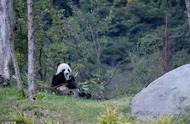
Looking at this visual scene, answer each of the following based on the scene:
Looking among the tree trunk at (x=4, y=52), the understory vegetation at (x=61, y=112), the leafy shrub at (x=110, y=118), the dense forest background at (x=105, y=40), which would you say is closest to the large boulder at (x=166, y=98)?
the understory vegetation at (x=61, y=112)

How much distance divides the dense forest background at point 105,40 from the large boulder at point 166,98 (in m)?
4.74

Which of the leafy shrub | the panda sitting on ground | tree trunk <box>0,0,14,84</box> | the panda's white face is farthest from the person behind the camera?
the panda's white face

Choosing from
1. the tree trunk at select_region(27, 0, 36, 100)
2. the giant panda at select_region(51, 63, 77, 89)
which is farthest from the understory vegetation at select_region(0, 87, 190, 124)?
the giant panda at select_region(51, 63, 77, 89)

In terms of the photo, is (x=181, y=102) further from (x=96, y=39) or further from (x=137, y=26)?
(x=137, y=26)

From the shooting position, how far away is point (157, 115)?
8430 millimetres

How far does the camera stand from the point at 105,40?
23172mm

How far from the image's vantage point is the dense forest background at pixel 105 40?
17422mm

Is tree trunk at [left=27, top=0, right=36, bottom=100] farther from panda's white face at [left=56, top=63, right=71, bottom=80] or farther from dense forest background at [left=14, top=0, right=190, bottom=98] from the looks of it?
dense forest background at [left=14, top=0, right=190, bottom=98]

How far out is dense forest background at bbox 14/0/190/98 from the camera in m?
17.4

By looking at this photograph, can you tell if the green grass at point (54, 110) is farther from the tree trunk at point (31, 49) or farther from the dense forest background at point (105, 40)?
the dense forest background at point (105, 40)

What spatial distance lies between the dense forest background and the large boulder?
4742mm

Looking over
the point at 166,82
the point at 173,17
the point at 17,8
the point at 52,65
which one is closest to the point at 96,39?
the point at 52,65

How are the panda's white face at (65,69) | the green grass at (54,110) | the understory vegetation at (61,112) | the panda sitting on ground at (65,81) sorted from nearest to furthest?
the understory vegetation at (61,112) < the green grass at (54,110) < the panda sitting on ground at (65,81) < the panda's white face at (65,69)

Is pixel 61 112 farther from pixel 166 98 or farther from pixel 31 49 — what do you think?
pixel 166 98
